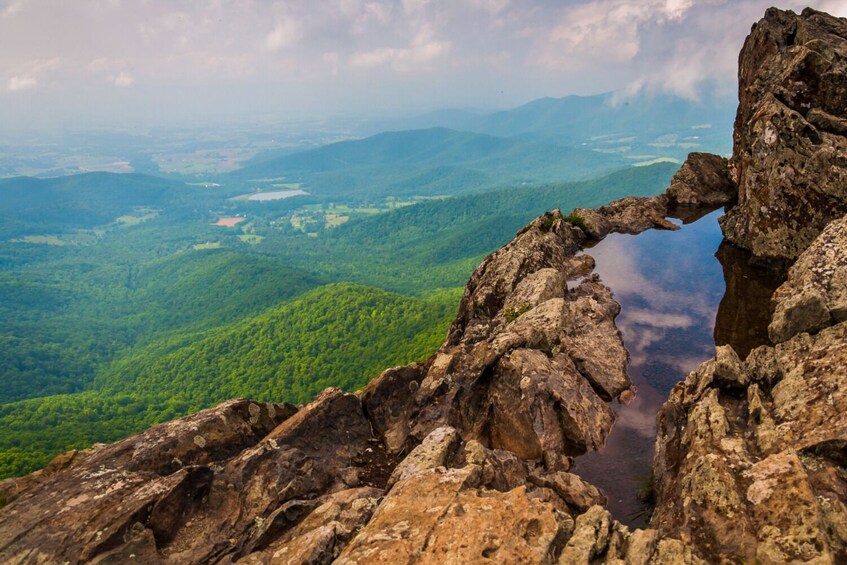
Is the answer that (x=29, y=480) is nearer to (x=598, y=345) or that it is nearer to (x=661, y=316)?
(x=598, y=345)

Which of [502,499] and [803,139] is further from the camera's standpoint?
[803,139]

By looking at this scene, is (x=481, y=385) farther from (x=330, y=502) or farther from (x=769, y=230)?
(x=769, y=230)

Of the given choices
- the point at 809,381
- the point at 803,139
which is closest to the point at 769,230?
the point at 803,139

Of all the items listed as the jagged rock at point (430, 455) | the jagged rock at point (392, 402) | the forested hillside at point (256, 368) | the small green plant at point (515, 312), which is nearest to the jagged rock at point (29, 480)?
the jagged rock at point (392, 402)

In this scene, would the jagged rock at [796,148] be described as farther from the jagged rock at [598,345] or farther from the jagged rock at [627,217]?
the jagged rock at [598,345]

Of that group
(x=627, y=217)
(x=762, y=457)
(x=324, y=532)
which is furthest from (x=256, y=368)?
(x=762, y=457)
